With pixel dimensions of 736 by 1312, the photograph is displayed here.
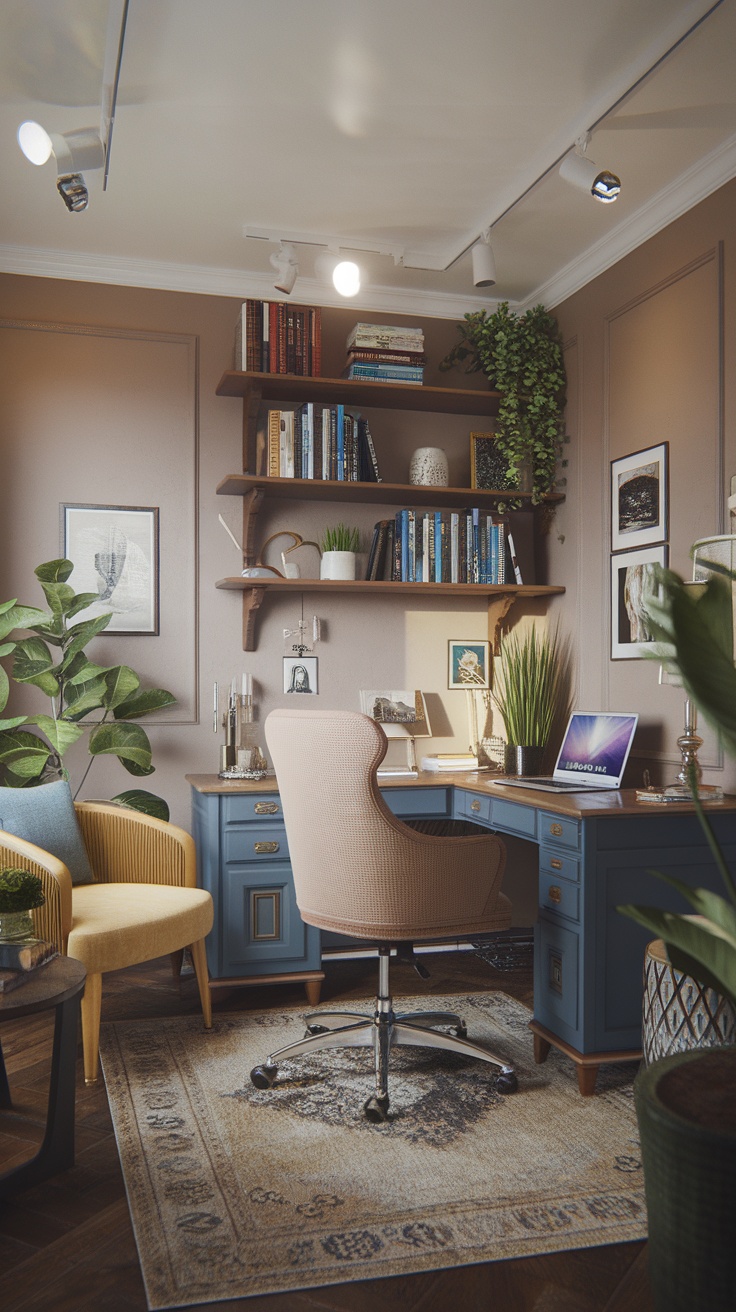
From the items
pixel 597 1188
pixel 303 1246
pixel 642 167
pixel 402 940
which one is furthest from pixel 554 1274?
pixel 642 167

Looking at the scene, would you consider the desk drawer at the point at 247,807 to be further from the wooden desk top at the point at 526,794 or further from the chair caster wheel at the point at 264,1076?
the chair caster wheel at the point at 264,1076

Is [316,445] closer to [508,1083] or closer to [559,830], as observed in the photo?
[559,830]

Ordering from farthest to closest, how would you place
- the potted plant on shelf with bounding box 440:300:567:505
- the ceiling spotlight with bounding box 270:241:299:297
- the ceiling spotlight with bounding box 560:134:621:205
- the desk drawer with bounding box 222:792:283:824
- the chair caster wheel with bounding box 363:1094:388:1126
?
the potted plant on shelf with bounding box 440:300:567:505, the ceiling spotlight with bounding box 270:241:299:297, the desk drawer with bounding box 222:792:283:824, the ceiling spotlight with bounding box 560:134:621:205, the chair caster wheel with bounding box 363:1094:388:1126

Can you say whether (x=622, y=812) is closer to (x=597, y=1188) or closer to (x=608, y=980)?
(x=608, y=980)

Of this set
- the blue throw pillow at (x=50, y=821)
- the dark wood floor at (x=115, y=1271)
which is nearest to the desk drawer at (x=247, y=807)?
the blue throw pillow at (x=50, y=821)

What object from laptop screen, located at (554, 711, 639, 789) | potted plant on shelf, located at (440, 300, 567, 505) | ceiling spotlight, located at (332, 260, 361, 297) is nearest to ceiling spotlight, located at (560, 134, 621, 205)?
ceiling spotlight, located at (332, 260, 361, 297)

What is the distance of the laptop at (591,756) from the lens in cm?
318

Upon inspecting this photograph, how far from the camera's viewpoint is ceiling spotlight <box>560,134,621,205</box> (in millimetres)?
2832

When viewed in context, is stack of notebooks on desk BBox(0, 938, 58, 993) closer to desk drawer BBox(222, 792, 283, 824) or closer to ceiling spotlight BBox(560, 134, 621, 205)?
desk drawer BBox(222, 792, 283, 824)

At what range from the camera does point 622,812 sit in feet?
8.52

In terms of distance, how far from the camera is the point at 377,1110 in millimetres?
2426

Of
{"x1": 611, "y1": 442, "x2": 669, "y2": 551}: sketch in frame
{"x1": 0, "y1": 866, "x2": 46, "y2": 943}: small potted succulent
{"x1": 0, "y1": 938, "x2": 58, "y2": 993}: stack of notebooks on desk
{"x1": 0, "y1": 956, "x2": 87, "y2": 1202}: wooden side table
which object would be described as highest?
{"x1": 611, "y1": 442, "x2": 669, "y2": 551}: sketch in frame

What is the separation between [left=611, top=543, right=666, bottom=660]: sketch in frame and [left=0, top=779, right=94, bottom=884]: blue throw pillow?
1978 mm

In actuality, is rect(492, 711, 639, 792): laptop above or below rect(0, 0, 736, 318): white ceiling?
below
